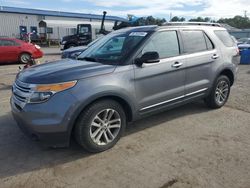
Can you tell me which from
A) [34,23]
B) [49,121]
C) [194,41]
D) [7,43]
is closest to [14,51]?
[7,43]

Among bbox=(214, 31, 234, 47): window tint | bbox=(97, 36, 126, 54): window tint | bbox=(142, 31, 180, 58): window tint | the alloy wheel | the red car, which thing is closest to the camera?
the alloy wheel

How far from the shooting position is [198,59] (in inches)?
196

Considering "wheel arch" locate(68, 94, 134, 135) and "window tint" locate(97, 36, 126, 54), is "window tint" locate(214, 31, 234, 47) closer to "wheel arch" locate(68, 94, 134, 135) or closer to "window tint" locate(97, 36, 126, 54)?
"window tint" locate(97, 36, 126, 54)

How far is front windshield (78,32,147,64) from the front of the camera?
4.15m

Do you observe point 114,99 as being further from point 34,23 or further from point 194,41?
point 34,23

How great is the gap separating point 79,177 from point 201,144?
1.92m

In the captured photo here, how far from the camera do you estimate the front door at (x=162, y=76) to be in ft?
13.6

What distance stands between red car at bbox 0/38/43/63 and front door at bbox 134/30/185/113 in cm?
1096

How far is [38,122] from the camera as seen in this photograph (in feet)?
11.1

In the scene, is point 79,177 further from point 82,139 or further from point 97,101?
point 97,101

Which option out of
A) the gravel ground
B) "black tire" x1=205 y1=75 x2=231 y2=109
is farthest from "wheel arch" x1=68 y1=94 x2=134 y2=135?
"black tire" x1=205 y1=75 x2=231 y2=109

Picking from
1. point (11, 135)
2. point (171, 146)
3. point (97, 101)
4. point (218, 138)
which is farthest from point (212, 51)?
point (11, 135)

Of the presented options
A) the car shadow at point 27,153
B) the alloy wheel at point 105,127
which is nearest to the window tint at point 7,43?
the car shadow at point 27,153

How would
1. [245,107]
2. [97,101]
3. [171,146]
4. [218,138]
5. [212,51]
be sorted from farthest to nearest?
1. [245,107]
2. [212,51]
3. [218,138]
4. [171,146]
5. [97,101]
